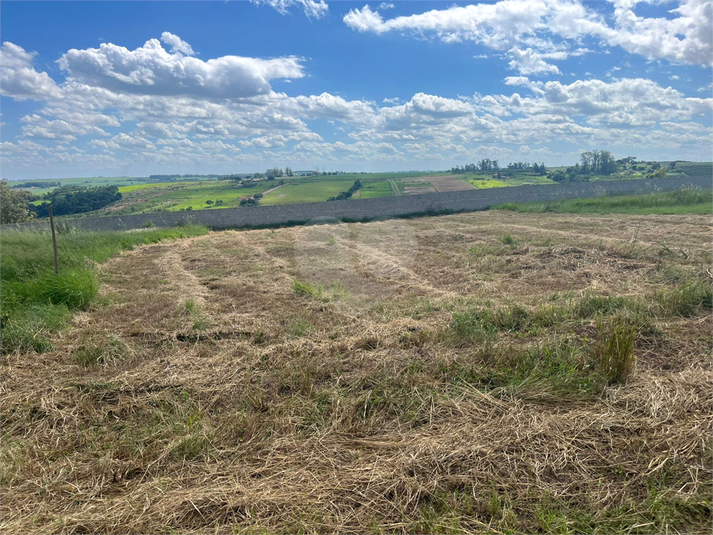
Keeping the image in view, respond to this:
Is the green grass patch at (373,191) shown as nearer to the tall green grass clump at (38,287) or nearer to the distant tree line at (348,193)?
the distant tree line at (348,193)

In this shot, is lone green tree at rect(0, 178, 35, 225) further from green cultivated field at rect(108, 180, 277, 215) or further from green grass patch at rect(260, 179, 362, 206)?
green grass patch at rect(260, 179, 362, 206)

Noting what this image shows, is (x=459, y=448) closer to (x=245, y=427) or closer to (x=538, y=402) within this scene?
(x=538, y=402)

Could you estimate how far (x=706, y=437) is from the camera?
2428mm

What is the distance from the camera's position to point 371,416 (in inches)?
112

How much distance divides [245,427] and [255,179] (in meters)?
34.7

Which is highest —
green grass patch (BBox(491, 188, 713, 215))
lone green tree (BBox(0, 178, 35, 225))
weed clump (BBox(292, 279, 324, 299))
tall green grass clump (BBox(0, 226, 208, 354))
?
lone green tree (BBox(0, 178, 35, 225))

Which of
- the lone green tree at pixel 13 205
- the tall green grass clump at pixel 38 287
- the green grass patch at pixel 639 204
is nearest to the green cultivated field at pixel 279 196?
the green grass patch at pixel 639 204

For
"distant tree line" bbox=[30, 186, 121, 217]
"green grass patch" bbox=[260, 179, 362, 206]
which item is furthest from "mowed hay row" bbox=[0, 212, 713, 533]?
"green grass patch" bbox=[260, 179, 362, 206]

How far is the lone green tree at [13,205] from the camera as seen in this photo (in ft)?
60.2

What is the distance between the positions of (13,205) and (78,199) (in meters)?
3.33

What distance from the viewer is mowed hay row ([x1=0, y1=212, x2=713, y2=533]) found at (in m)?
2.06

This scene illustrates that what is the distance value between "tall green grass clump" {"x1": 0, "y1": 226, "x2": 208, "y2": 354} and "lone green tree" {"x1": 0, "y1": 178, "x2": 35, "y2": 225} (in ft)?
36.0

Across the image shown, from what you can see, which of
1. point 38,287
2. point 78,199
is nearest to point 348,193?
point 78,199

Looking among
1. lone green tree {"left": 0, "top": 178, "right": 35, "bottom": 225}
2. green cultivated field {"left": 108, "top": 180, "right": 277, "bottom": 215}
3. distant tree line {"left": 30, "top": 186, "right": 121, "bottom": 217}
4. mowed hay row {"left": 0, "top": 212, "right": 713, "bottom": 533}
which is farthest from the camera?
green cultivated field {"left": 108, "top": 180, "right": 277, "bottom": 215}
